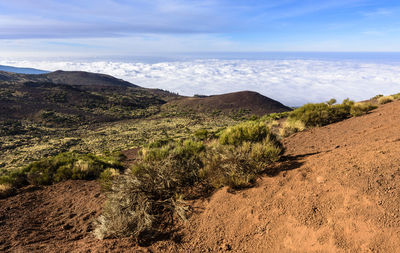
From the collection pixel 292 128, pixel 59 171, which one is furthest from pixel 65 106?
pixel 292 128

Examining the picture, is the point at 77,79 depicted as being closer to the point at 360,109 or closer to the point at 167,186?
the point at 360,109

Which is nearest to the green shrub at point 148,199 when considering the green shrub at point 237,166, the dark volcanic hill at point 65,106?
the green shrub at point 237,166

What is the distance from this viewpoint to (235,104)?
55.6 metres

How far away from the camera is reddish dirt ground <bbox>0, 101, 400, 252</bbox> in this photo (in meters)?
3.29

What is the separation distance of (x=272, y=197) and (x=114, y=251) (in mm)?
3198

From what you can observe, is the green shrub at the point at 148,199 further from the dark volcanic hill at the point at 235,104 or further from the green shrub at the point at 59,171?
the dark volcanic hill at the point at 235,104

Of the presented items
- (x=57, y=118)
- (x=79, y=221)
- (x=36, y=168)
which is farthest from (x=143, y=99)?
(x=79, y=221)

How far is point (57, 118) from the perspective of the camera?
44531mm

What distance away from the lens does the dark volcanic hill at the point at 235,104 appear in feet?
174

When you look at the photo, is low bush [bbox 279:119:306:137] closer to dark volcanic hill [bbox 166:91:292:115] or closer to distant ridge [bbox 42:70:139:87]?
dark volcanic hill [bbox 166:91:292:115]

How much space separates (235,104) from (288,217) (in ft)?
173

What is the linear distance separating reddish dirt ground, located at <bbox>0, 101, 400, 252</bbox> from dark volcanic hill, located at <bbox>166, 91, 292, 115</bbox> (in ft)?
154

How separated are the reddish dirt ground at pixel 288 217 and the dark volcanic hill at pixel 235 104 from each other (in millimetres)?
47006

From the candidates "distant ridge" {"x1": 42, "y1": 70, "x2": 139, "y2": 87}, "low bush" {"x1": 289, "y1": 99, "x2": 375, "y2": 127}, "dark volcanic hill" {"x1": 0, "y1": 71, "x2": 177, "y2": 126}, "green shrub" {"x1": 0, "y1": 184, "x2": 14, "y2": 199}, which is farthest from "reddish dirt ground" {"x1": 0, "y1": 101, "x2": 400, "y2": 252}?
"distant ridge" {"x1": 42, "y1": 70, "x2": 139, "y2": 87}
